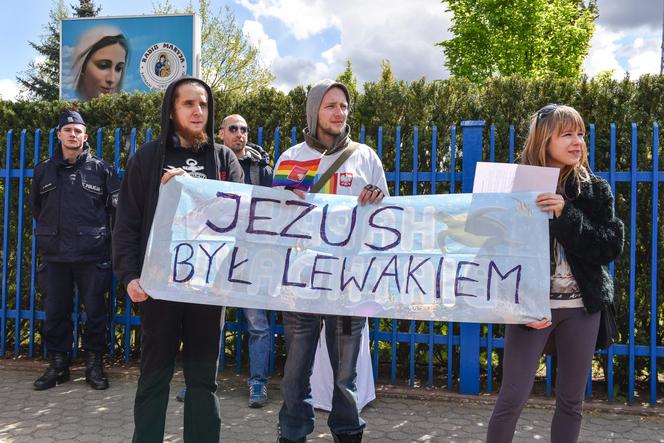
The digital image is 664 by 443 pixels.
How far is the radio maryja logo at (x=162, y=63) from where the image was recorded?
17.3 m

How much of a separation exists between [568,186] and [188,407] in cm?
217

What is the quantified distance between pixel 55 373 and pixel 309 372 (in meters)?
2.84

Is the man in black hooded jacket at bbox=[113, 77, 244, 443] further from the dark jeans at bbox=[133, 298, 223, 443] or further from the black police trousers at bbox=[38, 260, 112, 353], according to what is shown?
the black police trousers at bbox=[38, 260, 112, 353]

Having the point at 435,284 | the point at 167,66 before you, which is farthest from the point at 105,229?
the point at 167,66

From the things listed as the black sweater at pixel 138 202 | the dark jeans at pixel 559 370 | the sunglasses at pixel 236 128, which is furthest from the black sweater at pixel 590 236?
the sunglasses at pixel 236 128

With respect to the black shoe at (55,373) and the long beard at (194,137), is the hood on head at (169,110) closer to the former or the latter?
the long beard at (194,137)

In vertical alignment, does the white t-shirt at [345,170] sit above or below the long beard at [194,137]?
below

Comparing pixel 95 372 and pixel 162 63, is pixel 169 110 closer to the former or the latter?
pixel 95 372

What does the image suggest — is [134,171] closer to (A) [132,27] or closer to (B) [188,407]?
(B) [188,407]

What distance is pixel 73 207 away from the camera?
493 cm

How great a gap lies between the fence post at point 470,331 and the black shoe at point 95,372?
2.98 metres

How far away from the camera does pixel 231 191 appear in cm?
315

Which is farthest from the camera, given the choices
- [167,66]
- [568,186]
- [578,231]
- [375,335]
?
[167,66]

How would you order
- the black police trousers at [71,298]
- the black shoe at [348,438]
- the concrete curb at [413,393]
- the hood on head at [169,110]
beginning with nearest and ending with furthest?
the hood on head at [169,110]
the black shoe at [348,438]
the concrete curb at [413,393]
the black police trousers at [71,298]
